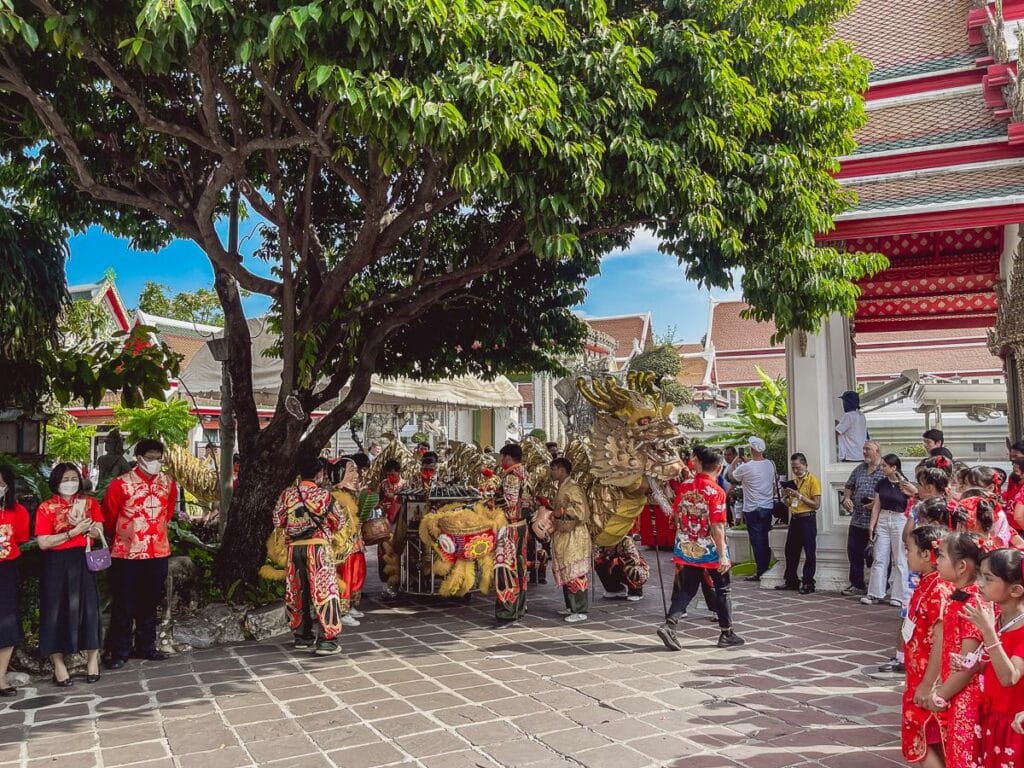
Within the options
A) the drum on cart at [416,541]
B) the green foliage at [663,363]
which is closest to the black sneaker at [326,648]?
the drum on cart at [416,541]

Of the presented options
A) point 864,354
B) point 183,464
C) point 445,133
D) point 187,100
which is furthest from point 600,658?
point 864,354

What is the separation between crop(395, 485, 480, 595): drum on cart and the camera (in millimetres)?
8070

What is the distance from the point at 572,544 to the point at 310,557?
2317 mm

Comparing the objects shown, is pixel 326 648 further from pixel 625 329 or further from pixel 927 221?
pixel 625 329

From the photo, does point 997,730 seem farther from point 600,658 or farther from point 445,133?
point 445,133

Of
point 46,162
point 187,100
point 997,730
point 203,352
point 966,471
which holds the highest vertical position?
point 187,100

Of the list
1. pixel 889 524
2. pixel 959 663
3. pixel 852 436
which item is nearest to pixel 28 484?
pixel 959 663

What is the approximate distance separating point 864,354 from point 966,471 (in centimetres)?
2311

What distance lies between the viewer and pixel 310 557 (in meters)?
6.13

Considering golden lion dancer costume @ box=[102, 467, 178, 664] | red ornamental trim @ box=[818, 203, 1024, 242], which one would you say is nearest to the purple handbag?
golden lion dancer costume @ box=[102, 467, 178, 664]

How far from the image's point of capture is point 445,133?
16.0 ft

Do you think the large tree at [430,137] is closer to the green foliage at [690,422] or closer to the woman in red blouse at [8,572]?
the woman in red blouse at [8,572]

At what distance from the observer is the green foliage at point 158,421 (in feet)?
46.1

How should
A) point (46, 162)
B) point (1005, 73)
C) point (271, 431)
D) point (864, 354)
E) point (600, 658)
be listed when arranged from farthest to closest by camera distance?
point (864, 354)
point (1005, 73)
point (46, 162)
point (271, 431)
point (600, 658)
